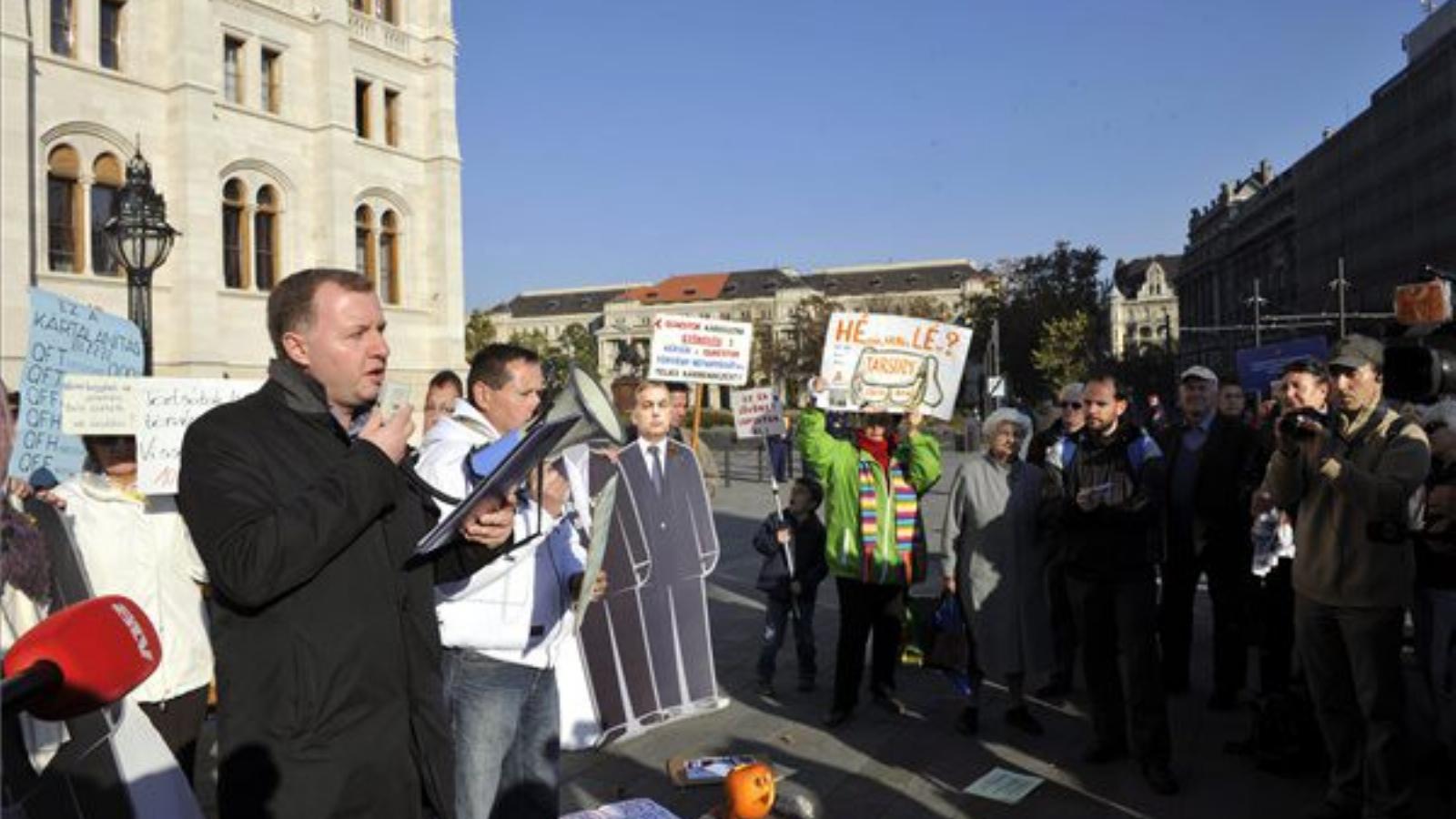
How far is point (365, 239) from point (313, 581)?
103ft

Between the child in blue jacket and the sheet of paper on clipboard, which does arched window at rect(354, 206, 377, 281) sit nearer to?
the child in blue jacket

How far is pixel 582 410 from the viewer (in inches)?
116

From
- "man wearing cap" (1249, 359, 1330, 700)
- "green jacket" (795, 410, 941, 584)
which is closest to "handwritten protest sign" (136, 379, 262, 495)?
"green jacket" (795, 410, 941, 584)

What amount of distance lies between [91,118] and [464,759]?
26303 millimetres

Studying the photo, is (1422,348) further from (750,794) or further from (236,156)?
(236,156)

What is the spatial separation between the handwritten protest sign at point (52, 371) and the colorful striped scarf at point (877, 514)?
4.17 meters

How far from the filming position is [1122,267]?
550 feet

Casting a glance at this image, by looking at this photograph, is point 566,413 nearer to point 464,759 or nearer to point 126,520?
point 464,759

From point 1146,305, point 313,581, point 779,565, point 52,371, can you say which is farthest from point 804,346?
point 1146,305

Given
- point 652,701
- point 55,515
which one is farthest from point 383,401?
point 652,701

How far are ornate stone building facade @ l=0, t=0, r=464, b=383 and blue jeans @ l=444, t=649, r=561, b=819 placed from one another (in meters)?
21.3

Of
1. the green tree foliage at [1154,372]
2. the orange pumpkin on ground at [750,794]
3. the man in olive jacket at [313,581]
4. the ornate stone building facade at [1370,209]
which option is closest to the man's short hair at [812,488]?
the orange pumpkin on ground at [750,794]

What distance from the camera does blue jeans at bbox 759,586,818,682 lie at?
7.24 m

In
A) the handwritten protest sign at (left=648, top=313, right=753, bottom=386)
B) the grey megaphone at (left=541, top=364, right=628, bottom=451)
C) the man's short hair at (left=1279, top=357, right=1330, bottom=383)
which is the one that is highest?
the handwritten protest sign at (left=648, top=313, right=753, bottom=386)
